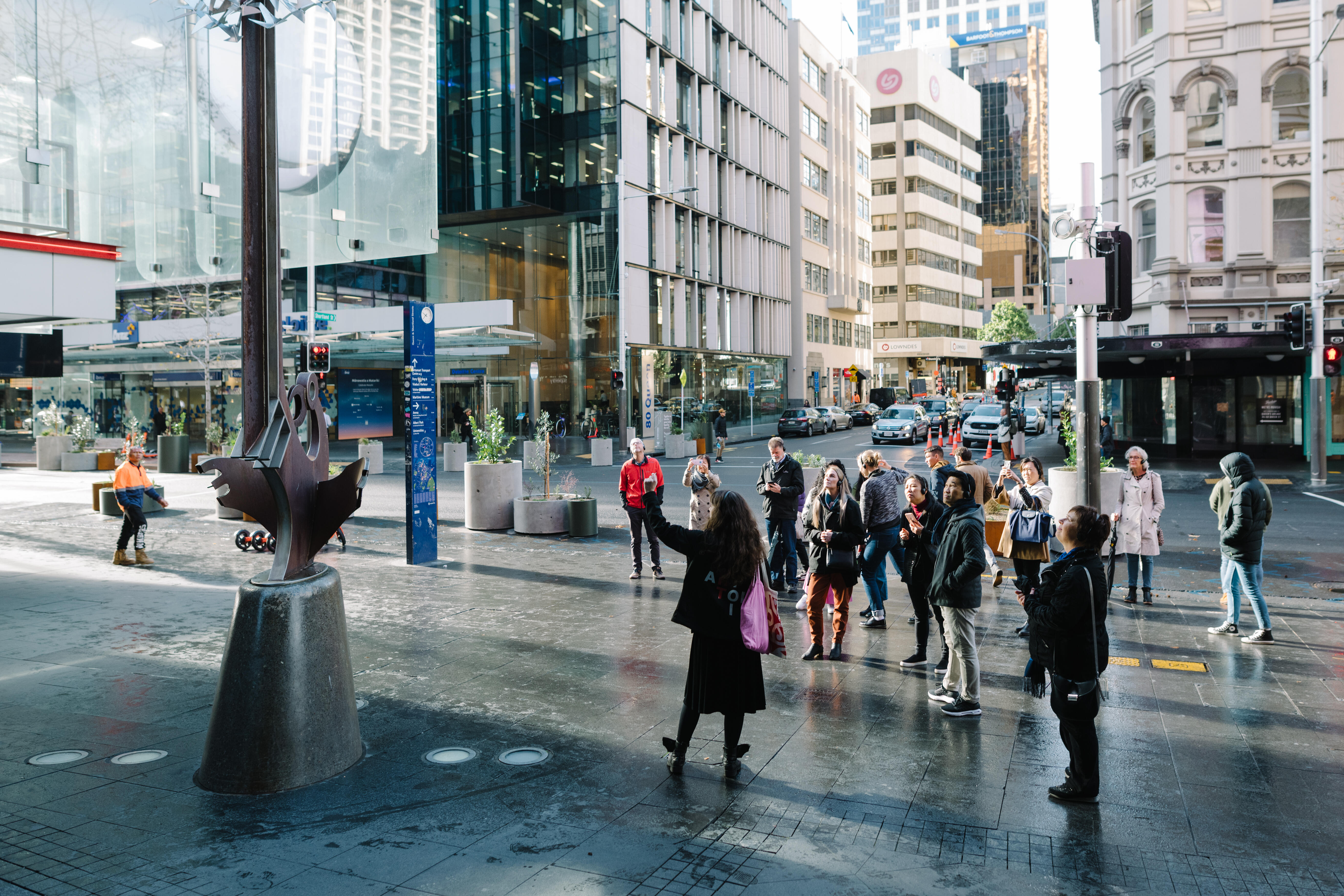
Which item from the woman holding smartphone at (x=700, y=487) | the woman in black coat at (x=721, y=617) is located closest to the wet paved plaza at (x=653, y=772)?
the woman in black coat at (x=721, y=617)

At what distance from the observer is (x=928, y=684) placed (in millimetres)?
8109

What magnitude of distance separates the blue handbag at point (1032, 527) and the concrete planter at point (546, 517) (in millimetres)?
8964

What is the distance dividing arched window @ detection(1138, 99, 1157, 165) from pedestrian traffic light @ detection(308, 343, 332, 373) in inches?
985

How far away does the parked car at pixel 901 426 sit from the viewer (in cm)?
4269

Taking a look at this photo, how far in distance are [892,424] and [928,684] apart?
35634 millimetres

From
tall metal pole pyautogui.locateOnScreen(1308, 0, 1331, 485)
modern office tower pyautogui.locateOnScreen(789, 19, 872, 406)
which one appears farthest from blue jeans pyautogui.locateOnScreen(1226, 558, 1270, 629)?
modern office tower pyautogui.locateOnScreen(789, 19, 872, 406)

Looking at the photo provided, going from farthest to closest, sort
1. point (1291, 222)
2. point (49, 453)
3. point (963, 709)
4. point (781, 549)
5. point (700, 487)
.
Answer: point (49, 453), point (1291, 222), point (781, 549), point (700, 487), point (963, 709)

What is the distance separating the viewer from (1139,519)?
1127 cm

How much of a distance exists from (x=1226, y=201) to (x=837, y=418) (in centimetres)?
2671

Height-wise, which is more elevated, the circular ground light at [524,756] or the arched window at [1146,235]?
the arched window at [1146,235]

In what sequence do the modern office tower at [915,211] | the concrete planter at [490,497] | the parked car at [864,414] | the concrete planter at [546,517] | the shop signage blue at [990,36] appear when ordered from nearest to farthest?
1. the concrete planter at [546,517]
2. the concrete planter at [490,497]
3. the parked car at [864,414]
4. the modern office tower at [915,211]
5. the shop signage blue at [990,36]

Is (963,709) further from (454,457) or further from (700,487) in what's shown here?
(454,457)

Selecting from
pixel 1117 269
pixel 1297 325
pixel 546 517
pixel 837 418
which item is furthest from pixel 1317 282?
pixel 837 418

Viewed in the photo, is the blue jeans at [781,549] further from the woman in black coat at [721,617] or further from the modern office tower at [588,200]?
→ the modern office tower at [588,200]
